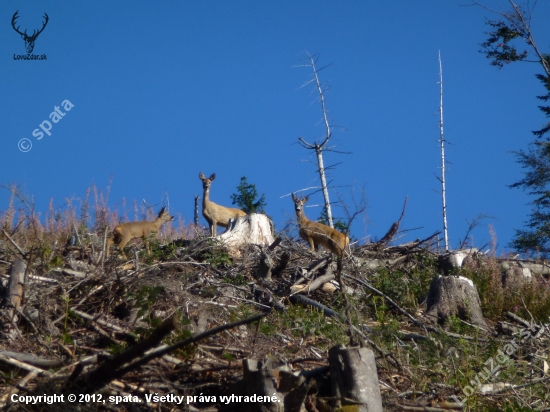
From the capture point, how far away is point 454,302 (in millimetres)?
9164

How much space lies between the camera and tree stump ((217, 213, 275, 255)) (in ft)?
37.9

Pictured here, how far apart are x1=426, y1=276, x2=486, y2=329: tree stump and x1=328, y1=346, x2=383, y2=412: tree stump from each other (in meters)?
4.39

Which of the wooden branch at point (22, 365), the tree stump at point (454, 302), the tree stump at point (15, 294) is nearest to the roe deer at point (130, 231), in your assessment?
the tree stump at point (454, 302)

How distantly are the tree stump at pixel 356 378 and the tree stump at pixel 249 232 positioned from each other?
6477 mm

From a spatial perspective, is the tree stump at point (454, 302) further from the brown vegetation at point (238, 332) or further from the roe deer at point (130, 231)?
the roe deer at point (130, 231)

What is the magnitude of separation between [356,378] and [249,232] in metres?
7.25

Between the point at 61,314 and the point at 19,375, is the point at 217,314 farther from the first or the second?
the point at 19,375

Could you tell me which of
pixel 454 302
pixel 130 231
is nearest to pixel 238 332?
pixel 454 302

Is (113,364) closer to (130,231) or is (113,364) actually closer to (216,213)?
(130,231)

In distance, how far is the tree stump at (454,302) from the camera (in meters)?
9.02

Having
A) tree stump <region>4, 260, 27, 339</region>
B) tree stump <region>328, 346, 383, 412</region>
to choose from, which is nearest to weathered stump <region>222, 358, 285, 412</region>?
tree stump <region>328, 346, 383, 412</region>

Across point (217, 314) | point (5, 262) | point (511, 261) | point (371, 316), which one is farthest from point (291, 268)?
point (511, 261)

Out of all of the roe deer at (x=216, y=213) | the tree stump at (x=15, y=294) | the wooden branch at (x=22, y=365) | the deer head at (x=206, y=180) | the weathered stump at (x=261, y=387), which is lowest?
the weathered stump at (x=261, y=387)

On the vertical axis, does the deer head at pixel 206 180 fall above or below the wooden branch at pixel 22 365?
above
